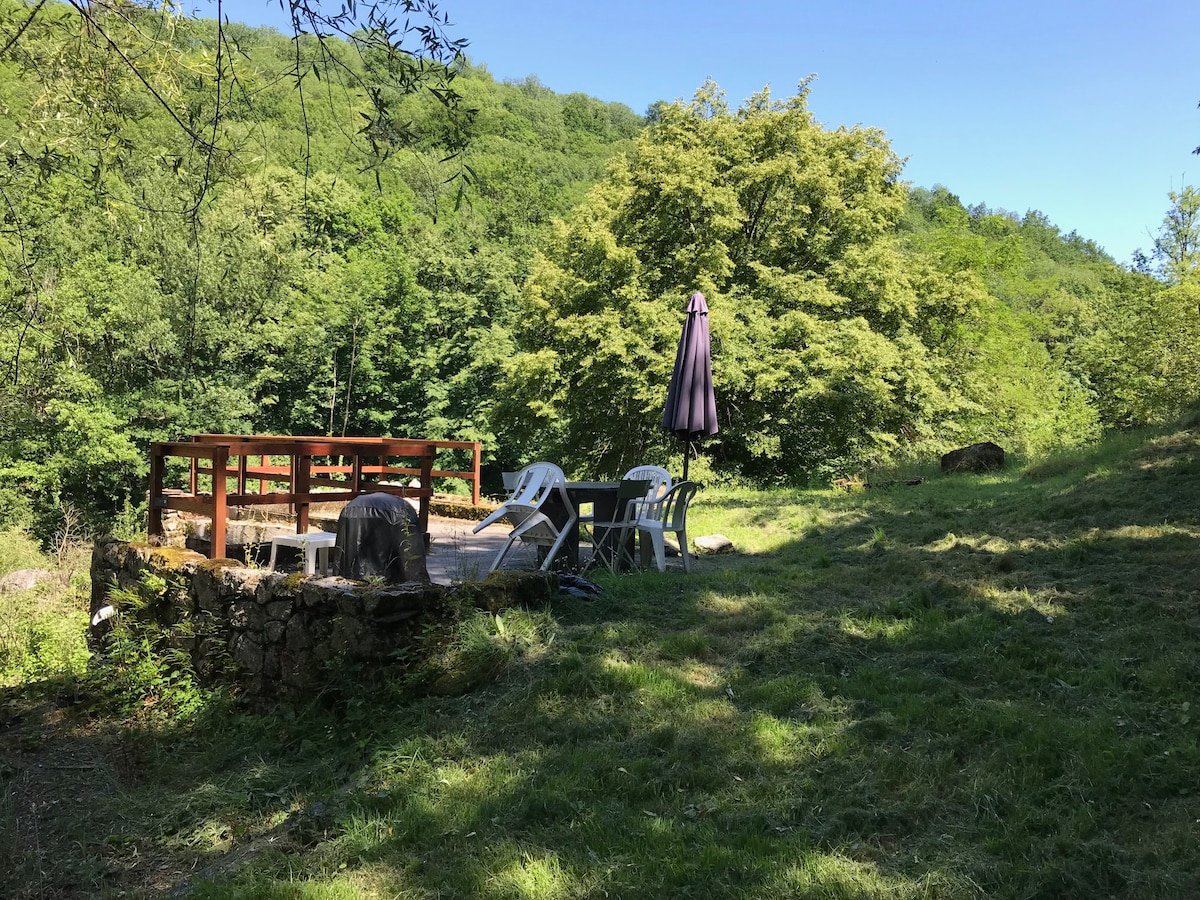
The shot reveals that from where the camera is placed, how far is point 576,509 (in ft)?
18.9

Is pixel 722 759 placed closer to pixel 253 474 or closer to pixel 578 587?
pixel 578 587

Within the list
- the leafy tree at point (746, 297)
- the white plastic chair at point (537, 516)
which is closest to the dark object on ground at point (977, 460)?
the leafy tree at point (746, 297)

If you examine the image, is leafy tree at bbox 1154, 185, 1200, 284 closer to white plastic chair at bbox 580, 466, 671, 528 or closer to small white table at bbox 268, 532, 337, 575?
white plastic chair at bbox 580, 466, 671, 528

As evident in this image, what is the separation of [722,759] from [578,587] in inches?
80.5

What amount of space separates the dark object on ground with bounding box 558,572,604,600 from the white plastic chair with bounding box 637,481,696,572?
768mm

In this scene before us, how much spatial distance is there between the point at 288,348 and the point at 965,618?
2144 cm

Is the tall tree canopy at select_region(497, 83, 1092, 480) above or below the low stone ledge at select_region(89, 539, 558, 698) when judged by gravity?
above

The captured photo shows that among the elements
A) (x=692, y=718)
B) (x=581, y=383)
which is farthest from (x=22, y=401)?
(x=692, y=718)

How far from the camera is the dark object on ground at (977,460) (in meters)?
11.3

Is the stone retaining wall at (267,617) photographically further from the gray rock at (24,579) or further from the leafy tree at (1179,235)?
the leafy tree at (1179,235)

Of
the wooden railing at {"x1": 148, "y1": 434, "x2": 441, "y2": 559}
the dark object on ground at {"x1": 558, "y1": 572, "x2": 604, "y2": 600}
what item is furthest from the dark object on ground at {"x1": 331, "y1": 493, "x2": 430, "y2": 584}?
the wooden railing at {"x1": 148, "y1": 434, "x2": 441, "y2": 559}

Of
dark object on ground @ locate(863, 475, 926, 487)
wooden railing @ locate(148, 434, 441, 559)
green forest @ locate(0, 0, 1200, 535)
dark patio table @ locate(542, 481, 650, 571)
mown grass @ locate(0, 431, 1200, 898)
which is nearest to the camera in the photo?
mown grass @ locate(0, 431, 1200, 898)

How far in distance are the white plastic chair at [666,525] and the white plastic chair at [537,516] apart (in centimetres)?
65

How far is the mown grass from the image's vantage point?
2561 mm
